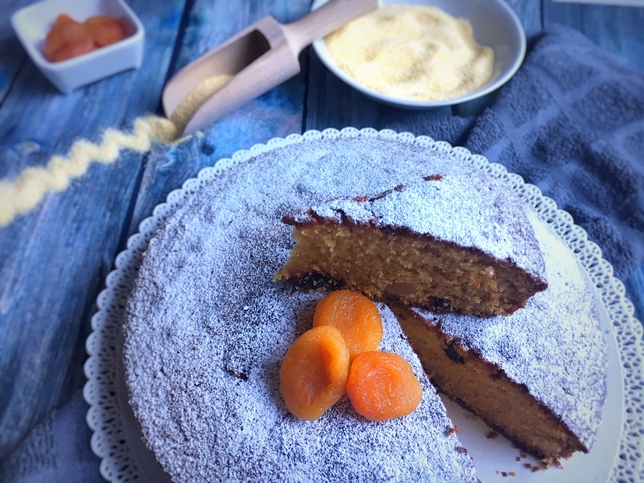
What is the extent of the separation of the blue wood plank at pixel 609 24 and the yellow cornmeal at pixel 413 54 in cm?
73

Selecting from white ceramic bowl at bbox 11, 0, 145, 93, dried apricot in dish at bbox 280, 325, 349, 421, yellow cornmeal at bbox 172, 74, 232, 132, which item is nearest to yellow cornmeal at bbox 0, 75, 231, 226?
yellow cornmeal at bbox 172, 74, 232, 132

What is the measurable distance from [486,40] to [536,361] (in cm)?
201

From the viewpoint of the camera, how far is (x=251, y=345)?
162 centimetres

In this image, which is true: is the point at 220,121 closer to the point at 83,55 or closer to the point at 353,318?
the point at 83,55

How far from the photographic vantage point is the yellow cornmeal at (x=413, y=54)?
2.62m

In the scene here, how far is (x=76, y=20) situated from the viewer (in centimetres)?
288

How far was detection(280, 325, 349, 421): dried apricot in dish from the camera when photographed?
4.91ft

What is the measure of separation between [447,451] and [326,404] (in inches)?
16.3

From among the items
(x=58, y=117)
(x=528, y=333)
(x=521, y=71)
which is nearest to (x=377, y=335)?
(x=528, y=333)

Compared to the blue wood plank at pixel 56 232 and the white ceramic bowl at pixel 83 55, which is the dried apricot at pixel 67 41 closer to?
the white ceramic bowl at pixel 83 55

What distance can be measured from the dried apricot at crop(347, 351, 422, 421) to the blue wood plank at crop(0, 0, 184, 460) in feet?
3.96

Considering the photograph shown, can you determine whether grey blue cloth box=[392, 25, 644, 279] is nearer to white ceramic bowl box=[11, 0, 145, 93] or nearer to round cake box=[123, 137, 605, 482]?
round cake box=[123, 137, 605, 482]

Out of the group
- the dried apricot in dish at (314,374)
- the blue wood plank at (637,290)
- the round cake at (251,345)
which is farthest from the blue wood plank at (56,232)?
the blue wood plank at (637,290)

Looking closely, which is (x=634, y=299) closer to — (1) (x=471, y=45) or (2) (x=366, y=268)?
(2) (x=366, y=268)
